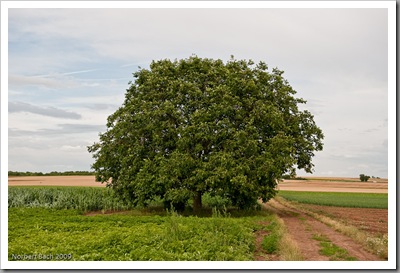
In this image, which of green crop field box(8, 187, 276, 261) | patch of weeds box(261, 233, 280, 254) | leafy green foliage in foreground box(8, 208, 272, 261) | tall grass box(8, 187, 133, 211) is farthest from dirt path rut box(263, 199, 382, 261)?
tall grass box(8, 187, 133, 211)

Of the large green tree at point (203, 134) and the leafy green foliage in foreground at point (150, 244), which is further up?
the large green tree at point (203, 134)

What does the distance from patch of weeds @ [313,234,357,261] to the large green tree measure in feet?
23.9

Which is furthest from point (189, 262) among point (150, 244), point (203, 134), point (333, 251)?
point (203, 134)

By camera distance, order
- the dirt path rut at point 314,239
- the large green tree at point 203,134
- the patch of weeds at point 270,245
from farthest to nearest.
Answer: the large green tree at point 203,134
the patch of weeds at point 270,245
the dirt path rut at point 314,239

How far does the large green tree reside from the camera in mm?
25094

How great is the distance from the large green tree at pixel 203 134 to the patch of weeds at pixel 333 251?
23.9 ft

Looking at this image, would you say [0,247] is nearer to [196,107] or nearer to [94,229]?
[94,229]

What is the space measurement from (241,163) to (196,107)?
14.2 ft

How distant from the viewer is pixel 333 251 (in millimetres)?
15750

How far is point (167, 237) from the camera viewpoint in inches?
627

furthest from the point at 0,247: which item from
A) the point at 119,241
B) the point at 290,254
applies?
the point at 290,254

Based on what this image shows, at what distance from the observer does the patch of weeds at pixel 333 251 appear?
14664 millimetres

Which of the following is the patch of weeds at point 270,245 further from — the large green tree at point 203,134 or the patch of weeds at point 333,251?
the large green tree at point 203,134

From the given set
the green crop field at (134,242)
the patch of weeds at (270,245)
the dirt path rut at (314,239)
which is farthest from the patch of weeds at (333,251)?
the green crop field at (134,242)
